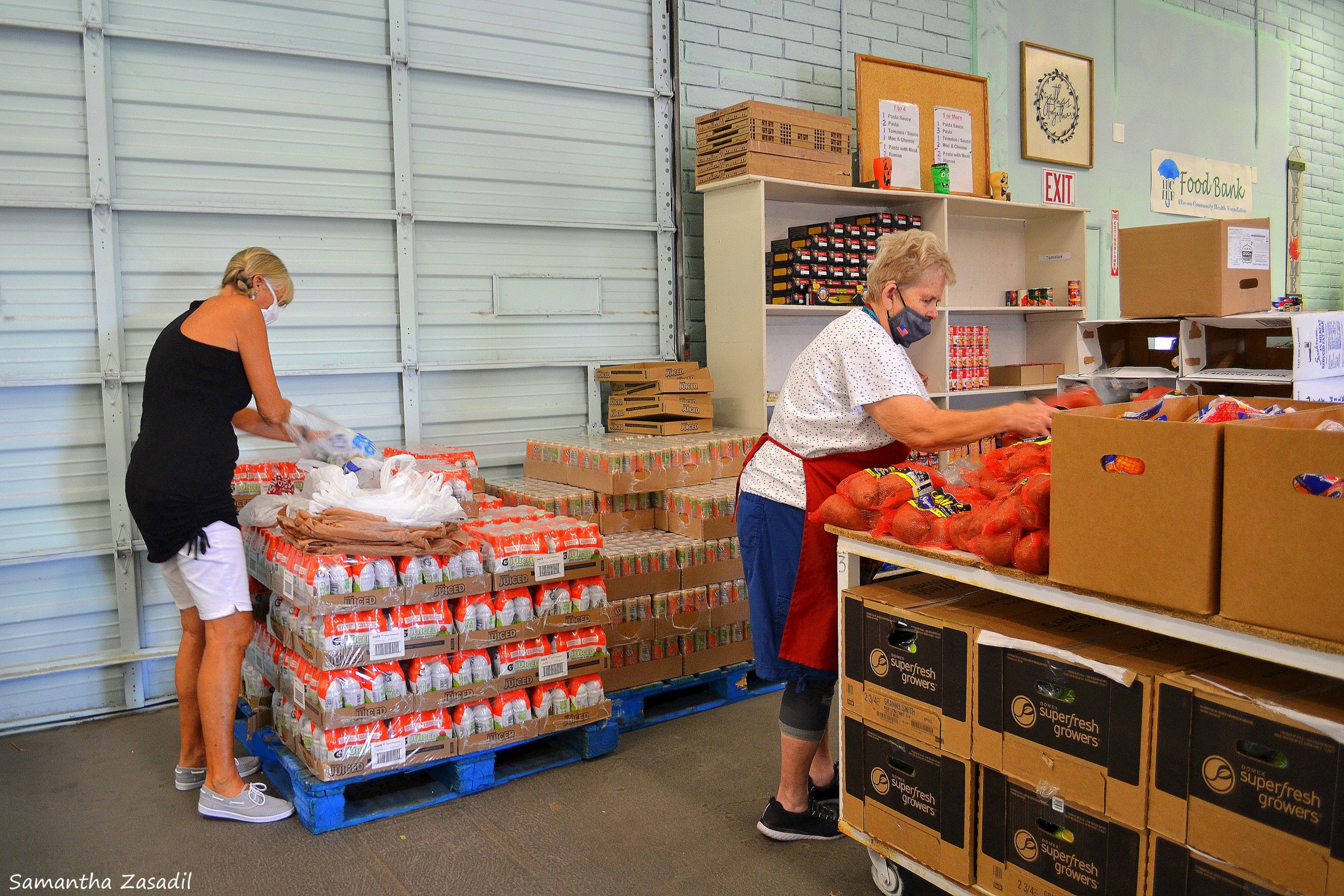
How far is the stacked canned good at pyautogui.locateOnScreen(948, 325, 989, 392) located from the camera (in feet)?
20.1

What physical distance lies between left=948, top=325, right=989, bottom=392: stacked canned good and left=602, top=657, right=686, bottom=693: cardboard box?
9.33ft

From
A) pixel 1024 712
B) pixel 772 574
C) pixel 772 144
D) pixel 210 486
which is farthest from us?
pixel 772 144

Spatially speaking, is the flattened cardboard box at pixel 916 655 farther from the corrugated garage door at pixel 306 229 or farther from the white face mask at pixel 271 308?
the corrugated garage door at pixel 306 229

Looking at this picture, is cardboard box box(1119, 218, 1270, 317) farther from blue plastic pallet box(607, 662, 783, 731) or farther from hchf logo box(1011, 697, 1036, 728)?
hchf logo box(1011, 697, 1036, 728)

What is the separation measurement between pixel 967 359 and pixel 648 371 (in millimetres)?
2362

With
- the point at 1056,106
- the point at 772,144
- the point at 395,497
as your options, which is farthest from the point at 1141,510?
the point at 1056,106

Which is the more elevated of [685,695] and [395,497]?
[395,497]

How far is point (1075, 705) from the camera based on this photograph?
208 cm

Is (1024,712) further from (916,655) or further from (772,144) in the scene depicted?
(772,144)

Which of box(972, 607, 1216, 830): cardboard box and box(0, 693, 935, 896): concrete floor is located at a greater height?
box(972, 607, 1216, 830): cardboard box

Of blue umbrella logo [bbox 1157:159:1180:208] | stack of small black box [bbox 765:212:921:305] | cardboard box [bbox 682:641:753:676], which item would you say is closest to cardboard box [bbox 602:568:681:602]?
cardboard box [bbox 682:641:753:676]

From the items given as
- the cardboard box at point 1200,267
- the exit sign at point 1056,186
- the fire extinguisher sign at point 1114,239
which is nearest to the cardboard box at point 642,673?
the cardboard box at point 1200,267

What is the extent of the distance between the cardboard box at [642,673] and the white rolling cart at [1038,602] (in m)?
1.37

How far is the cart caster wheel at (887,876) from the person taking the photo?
2658 millimetres
